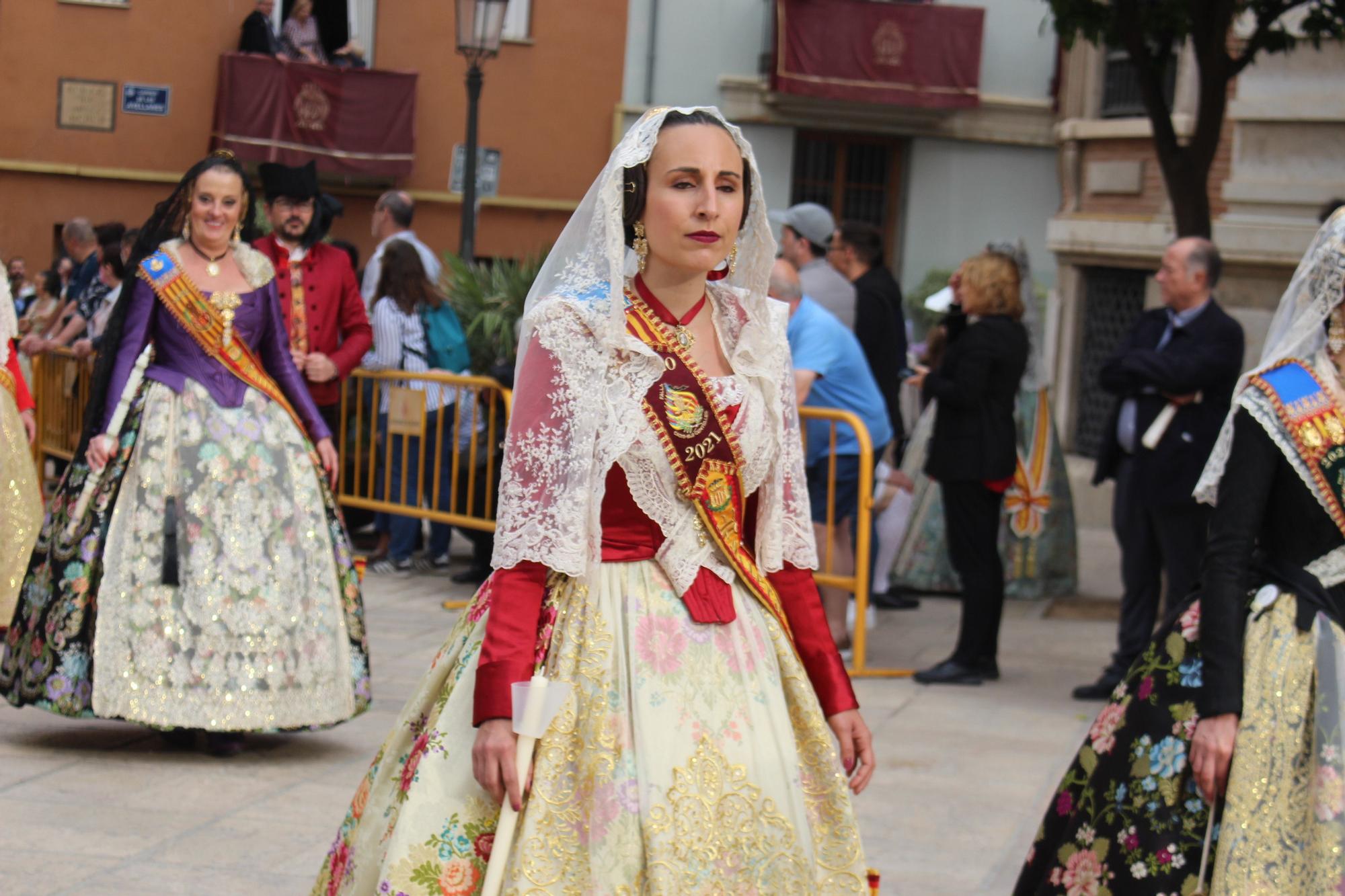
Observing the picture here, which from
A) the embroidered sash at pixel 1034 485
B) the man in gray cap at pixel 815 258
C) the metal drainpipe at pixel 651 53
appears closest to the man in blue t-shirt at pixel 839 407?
the man in gray cap at pixel 815 258

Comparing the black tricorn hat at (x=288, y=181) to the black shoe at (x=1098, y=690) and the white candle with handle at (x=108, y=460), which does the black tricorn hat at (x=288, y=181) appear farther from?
the black shoe at (x=1098, y=690)

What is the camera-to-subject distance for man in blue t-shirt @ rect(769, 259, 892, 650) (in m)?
7.76

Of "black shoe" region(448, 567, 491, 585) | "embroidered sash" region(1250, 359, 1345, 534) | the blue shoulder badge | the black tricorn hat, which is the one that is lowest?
"black shoe" region(448, 567, 491, 585)

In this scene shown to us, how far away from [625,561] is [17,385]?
4.83m

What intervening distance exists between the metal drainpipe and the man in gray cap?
1256 cm

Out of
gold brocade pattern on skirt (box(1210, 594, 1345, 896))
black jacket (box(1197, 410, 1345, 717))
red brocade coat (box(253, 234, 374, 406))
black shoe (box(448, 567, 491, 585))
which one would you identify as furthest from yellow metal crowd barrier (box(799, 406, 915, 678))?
gold brocade pattern on skirt (box(1210, 594, 1345, 896))

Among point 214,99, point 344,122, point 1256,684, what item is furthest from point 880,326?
point 344,122

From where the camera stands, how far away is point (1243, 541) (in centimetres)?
357

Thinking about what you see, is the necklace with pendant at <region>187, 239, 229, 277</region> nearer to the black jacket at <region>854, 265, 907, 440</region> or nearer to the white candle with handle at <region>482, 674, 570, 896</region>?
the white candle with handle at <region>482, 674, 570, 896</region>

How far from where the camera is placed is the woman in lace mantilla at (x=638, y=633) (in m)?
2.86

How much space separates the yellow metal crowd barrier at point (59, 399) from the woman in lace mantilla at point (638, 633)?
7880 millimetres

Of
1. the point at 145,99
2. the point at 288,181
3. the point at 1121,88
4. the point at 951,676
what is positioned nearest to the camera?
the point at 951,676

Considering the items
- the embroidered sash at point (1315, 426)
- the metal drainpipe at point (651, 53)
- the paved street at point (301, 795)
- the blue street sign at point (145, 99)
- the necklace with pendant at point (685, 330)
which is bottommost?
the paved street at point (301, 795)

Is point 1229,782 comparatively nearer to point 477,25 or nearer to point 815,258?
point 815,258
